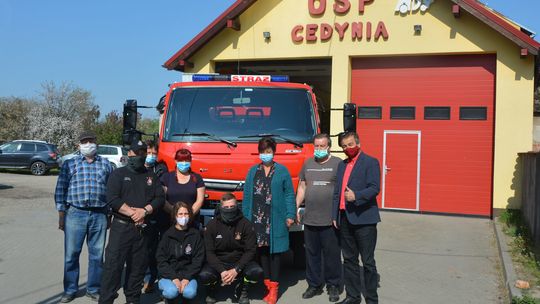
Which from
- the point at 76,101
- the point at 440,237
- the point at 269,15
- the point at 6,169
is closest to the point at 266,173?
the point at 440,237

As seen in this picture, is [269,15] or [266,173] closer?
[266,173]

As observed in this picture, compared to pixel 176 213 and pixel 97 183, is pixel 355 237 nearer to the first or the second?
pixel 176 213

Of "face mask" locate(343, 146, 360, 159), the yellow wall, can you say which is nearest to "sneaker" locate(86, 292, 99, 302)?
"face mask" locate(343, 146, 360, 159)

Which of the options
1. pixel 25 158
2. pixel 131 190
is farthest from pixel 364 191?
pixel 25 158

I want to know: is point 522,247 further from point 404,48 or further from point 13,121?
point 13,121

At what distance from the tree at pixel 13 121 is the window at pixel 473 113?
34.9 metres

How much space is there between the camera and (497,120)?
40.1 ft

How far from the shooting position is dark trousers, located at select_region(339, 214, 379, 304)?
18.0ft

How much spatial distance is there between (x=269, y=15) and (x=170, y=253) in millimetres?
9948

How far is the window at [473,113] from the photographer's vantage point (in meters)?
12.7

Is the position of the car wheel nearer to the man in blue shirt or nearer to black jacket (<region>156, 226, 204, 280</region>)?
the man in blue shirt

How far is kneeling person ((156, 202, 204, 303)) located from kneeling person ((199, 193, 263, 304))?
140 mm

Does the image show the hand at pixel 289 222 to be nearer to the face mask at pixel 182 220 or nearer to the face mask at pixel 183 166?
the face mask at pixel 182 220

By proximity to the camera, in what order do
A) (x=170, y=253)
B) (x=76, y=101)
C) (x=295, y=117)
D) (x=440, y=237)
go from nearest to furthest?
(x=170, y=253), (x=295, y=117), (x=440, y=237), (x=76, y=101)
